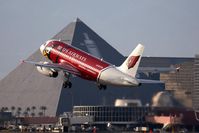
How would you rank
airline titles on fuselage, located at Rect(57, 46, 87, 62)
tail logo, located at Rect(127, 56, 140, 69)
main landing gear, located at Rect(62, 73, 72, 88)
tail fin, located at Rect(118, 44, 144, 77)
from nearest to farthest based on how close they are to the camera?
tail fin, located at Rect(118, 44, 144, 77)
tail logo, located at Rect(127, 56, 140, 69)
main landing gear, located at Rect(62, 73, 72, 88)
airline titles on fuselage, located at Rect(57, 46, 87, 62)

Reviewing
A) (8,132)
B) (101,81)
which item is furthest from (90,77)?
(8,132)

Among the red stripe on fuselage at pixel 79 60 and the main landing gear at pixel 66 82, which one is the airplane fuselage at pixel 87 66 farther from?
the main landing gear at pixel 66 82

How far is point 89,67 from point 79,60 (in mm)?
3502

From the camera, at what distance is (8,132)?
19288 cm

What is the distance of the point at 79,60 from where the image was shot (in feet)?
558

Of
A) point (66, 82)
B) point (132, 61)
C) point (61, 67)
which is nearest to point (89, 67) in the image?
point (66, 82)

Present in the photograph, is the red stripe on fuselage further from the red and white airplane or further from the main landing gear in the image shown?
the main landing gear

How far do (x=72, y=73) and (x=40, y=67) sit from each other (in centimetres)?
671

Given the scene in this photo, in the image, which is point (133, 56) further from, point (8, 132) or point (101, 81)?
point (8, 132)

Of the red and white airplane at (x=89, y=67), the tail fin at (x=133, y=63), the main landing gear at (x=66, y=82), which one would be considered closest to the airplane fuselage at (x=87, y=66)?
the red and white airplane at (x=89, y=67)

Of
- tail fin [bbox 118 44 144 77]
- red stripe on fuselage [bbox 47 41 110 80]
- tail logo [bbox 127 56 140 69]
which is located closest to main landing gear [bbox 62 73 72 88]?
red stripe on fuselage [bbox 47 41 110 80]

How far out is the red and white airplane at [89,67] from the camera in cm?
16300

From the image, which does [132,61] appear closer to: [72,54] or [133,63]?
[133,63]

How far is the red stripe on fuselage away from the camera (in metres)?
167
